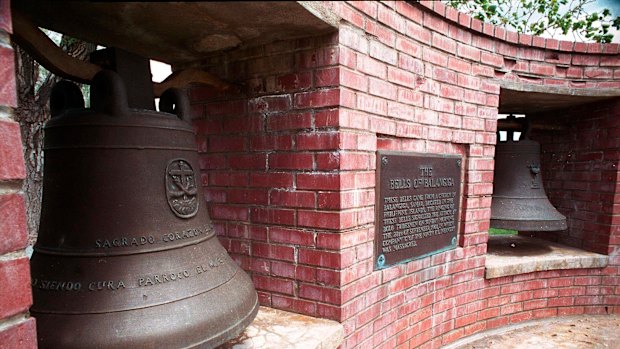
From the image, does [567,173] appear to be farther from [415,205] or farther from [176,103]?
[176,103]

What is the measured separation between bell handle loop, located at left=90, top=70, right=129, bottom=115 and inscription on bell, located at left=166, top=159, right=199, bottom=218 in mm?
240

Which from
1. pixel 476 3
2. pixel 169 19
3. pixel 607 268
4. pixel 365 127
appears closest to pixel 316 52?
pixel 365 127

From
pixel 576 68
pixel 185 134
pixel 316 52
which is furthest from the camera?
pixel 576 68

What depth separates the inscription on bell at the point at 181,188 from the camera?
121 centimetres

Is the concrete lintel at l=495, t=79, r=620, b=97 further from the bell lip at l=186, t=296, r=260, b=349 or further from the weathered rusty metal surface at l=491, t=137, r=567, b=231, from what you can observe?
the bell lip at l=186, t=296, r=260, b=349

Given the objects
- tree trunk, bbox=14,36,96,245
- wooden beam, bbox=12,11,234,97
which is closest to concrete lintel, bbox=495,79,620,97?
wooden beam, bbox=12,11,234,97

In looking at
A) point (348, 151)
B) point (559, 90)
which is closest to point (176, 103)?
point (348, 151)

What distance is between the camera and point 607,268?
122 inches

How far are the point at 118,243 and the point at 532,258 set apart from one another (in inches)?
125

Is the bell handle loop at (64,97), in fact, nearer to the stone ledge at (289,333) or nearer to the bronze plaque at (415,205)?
the stone ledge at (289,333)

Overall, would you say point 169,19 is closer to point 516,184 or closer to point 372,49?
point 372,49

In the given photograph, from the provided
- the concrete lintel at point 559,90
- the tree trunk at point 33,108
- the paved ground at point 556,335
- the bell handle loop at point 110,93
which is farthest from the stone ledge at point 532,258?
the tree trunk at point 33,108

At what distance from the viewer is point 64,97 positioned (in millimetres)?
1268

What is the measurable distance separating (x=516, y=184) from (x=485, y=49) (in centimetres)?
143
